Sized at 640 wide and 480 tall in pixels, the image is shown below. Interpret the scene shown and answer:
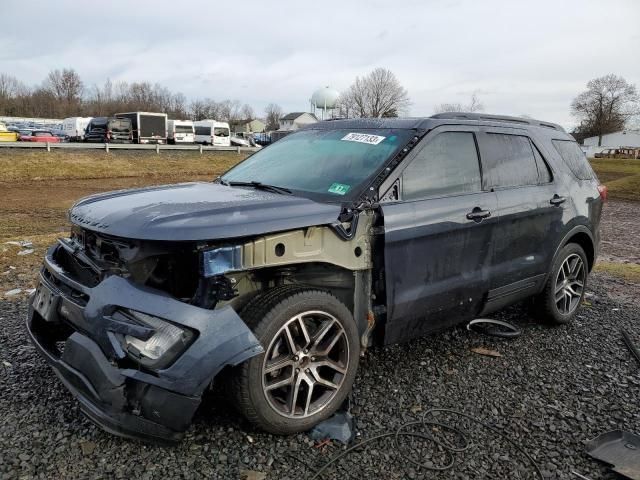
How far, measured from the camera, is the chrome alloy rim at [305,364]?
2740mm

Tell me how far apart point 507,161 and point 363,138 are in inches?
49.8

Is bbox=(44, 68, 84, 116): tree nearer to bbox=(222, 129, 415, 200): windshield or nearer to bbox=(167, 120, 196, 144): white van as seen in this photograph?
bbox=(167, 120, 196, 144): white van

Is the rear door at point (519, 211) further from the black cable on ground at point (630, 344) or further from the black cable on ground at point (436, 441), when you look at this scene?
the black cable on ground at point (436, 441)

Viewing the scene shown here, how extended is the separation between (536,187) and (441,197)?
1.28 metres

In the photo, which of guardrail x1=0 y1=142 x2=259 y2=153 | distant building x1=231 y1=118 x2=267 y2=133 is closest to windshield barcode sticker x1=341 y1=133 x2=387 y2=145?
guardrail x1=0 y1=142 x2=259 y2=153

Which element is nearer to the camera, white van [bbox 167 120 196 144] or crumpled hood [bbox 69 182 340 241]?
crumpled hood [bbox 69 182 340 241]

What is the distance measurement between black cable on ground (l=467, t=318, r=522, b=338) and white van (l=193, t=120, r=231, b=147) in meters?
43.2

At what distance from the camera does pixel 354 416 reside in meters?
3.07

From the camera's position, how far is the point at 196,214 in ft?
8.68

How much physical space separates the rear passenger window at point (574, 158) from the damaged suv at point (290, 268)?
60 centimetres

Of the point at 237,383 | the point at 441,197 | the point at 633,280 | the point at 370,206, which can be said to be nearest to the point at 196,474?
the point at 237,383

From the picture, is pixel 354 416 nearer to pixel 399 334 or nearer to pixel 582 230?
pixel 399 334

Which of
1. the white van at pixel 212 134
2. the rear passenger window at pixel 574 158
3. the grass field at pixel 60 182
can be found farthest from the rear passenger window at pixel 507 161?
the white van at pixel 212 134

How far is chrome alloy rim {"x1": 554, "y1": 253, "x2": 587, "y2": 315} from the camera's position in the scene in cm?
468
